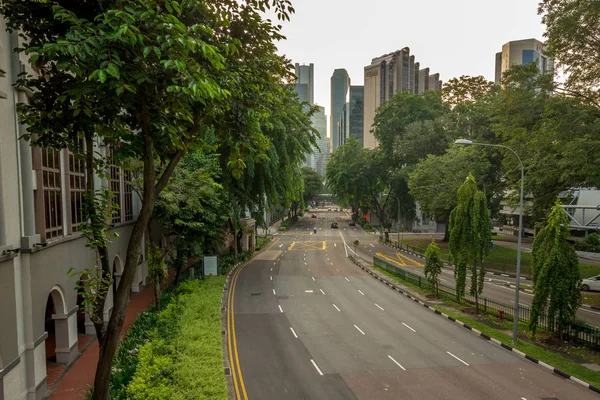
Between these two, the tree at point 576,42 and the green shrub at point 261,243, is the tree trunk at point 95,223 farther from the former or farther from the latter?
the green shrub at point 261,243

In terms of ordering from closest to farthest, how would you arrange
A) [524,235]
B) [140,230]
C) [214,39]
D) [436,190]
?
[140,230] < [214,39] < [436,190] < [524,235]

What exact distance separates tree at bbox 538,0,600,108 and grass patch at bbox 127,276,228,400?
68.0 ft

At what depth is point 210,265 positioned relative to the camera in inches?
1140

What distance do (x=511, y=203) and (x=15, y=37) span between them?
30.4 metres

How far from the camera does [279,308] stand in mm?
22578

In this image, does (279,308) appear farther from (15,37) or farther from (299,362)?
(15,37)

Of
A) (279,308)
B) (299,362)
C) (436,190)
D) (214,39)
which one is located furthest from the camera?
(436,190)

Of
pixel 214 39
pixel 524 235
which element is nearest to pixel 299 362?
pixel 214 39

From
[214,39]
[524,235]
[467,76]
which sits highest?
[467,76]

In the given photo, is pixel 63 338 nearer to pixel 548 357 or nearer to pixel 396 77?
pixel 548 357

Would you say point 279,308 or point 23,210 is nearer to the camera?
point 23,210

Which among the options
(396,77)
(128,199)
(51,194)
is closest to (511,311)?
(51,194)

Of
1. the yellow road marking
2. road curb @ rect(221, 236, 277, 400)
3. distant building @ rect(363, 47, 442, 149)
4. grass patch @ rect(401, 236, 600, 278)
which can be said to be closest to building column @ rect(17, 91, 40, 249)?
road curb @ rect(221, 236, 277, 400)

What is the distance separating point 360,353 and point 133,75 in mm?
13474
